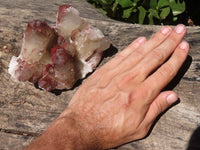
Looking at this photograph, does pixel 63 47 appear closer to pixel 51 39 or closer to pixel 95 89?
pixel 51 39

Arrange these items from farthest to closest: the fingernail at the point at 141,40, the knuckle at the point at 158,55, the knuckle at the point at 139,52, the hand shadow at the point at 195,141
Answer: the fingernail at the point at 141,40, the knuckle at the point at 139,52, the knuckle at the point at 158,55, the hand shadow at the point at 195,141

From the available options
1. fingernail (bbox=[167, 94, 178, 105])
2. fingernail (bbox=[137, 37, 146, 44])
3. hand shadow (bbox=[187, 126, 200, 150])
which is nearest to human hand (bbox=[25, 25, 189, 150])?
fingernail (bbox=[167, 94, 178, 105])

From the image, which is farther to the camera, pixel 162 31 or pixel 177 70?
pixel 162 31

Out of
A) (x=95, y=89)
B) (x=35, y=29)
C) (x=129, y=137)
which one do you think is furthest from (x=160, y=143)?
(x=35, y=29)

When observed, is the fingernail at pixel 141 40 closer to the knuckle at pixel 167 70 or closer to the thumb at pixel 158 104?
the knuckle at pixel 167 70

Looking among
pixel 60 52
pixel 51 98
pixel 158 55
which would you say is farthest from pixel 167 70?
pixel 51 98

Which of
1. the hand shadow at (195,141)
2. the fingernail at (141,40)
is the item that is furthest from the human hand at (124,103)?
the hand shadow at (195,141)

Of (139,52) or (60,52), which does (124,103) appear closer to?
(139,52)
